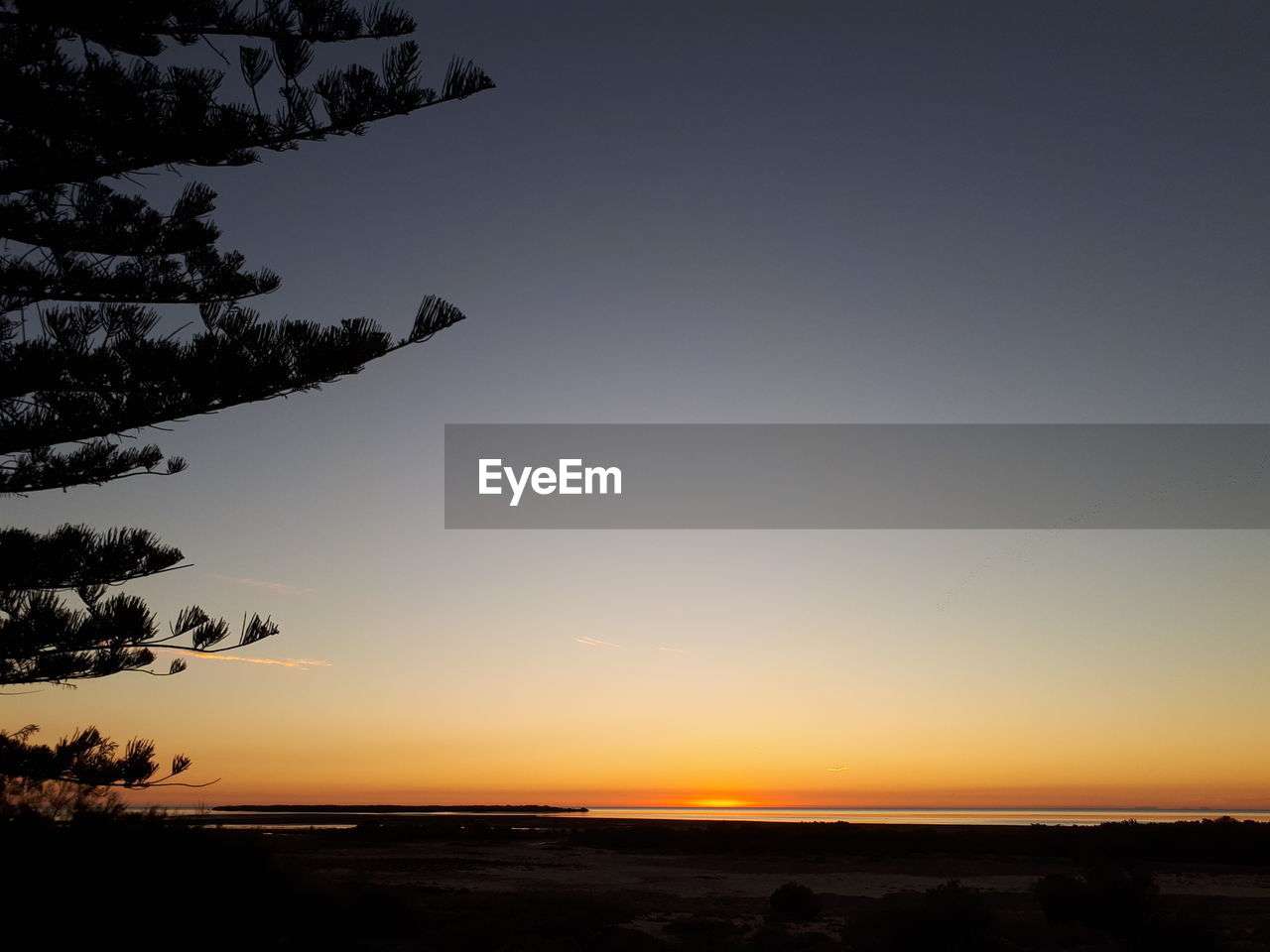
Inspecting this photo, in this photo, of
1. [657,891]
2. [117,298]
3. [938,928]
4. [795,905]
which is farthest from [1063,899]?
[117,298]

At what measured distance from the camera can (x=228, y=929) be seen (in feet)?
20.9

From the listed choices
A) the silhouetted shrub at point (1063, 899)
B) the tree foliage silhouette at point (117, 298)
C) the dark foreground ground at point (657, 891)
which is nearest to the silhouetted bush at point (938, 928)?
the dark foreground ground at point (657, 891)

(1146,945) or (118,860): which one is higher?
(118,860)

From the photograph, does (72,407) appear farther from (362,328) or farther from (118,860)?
(118,860)

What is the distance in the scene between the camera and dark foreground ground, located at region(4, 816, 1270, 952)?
6055 mm

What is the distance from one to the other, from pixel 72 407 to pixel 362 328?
2849mm

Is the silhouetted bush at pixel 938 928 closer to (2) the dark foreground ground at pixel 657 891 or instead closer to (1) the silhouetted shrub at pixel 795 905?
(2) the dark foreground ground at pixel 657 891

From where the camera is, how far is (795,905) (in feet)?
45.0

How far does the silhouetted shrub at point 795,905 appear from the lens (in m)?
13.6

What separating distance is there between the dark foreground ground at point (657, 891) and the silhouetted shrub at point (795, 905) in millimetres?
36

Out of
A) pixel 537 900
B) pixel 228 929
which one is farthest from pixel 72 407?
pixel 537 900

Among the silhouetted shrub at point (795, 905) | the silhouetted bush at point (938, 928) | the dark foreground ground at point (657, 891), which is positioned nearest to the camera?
the dark foreground ground at point (657, 891)

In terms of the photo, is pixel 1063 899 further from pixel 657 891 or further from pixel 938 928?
pixel 657 891

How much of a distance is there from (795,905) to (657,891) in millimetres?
4428
